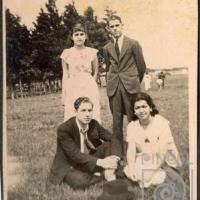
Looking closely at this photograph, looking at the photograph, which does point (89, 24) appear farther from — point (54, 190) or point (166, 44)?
point (54, 190)

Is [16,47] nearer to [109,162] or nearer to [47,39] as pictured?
[47,39]

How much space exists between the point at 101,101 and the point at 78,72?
0.05 metres

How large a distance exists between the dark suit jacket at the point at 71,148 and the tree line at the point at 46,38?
77mm

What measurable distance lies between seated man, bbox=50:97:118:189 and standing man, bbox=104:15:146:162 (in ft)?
0.05

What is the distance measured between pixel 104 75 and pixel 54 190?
167 millimetres

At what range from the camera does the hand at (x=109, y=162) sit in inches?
20.8

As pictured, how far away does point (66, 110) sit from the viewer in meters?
0.53

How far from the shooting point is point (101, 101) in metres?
0.53

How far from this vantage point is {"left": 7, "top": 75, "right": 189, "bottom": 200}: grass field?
528 millimetres

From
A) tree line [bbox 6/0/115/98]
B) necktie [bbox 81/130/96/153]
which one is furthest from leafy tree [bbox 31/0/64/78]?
necktie [bbox 81/130/96/153]

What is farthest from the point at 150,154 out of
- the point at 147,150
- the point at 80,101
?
the point at 80,101

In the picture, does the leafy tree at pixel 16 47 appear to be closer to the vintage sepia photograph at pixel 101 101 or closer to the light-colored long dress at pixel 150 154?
the vintage sepia photograph at pixel 101 101

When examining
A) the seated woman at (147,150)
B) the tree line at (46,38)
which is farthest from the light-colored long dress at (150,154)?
the tree line at (46,38)

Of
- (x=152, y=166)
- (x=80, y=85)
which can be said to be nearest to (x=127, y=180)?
(x=152, y=166)
